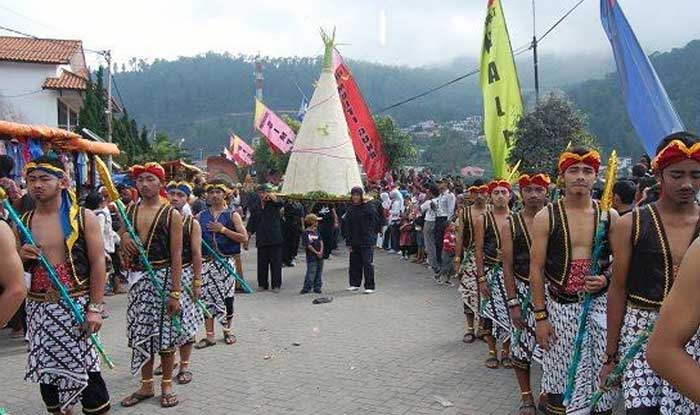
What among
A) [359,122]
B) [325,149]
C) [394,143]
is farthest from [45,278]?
[394,143]

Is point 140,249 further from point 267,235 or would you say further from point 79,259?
point 267,235

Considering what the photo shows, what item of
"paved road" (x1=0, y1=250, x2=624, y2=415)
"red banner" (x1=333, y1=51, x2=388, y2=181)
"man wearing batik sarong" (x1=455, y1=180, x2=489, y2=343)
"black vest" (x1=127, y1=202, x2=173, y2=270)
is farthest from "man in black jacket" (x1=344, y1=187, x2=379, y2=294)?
"red banner" (x1=333, y1=51, x2=388, y2=181)

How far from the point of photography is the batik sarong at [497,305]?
19.9ft

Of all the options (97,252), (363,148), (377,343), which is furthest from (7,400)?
(363,148)

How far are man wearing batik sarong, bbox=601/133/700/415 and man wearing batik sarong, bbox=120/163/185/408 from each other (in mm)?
3535

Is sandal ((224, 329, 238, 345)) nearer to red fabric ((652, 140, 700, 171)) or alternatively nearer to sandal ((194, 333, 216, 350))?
sandal ((194, 333, 216, 350))

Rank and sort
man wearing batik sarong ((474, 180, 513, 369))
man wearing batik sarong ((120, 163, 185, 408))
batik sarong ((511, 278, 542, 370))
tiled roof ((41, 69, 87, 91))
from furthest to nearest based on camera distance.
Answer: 1. tiled roof ((41, 69, 87, 91))
2. man wearing batik sarong ((474, 180, 513, 369))
3. man wearing batik sarong ((120, 163, 185, 408))
4. batik sarong ((511, 278, 542, 370))

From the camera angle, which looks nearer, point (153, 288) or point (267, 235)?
point (153, 288)

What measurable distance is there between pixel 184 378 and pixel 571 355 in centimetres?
359

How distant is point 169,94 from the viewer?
521ft

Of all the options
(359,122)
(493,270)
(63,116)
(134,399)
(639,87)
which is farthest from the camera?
(63,116)

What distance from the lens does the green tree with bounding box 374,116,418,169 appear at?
36.7m

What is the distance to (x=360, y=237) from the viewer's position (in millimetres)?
11242

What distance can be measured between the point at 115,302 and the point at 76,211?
250 inches
